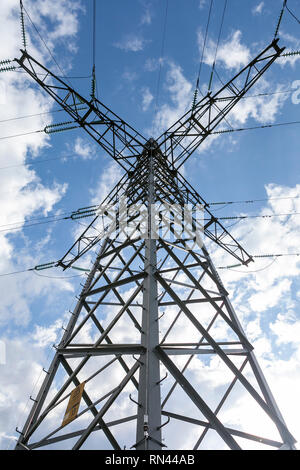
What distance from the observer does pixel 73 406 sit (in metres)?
3.63

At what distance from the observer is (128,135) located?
1116 centimetres

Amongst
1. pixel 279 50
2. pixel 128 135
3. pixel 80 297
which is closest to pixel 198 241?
pixel 80 297

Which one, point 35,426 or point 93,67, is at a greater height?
point 93,67

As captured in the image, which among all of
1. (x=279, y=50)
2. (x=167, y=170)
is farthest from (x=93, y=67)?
(x=279, y=50)

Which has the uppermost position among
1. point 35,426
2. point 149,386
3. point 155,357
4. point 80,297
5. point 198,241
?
point 198,241

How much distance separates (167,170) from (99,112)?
356cm

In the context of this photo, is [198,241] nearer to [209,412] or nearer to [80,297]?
[80,297]

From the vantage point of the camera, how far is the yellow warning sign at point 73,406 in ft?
11.6

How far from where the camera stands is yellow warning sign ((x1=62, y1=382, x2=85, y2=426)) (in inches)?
140
